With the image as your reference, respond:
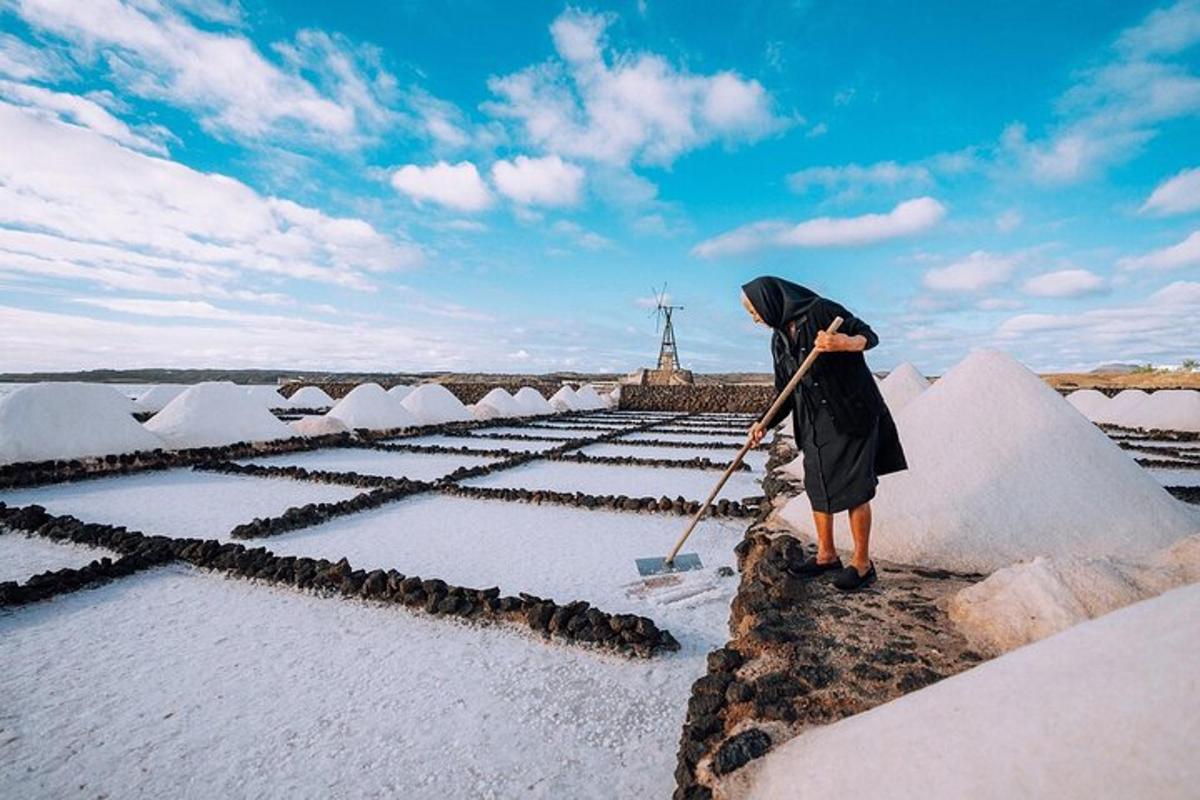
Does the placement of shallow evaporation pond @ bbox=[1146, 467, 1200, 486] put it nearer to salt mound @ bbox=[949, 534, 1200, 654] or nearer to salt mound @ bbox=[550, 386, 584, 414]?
salt mound @ bbox=[949, 534, 1200, 654]

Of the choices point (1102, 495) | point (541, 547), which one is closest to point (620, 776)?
point (541, 547)

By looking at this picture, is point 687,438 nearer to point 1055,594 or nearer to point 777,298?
point 777,298

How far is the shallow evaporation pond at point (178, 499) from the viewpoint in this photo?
254 inches

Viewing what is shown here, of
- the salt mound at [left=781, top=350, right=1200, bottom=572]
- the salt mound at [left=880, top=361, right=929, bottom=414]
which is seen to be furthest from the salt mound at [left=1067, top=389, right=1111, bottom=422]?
the salt mound at [left=781, top=350, right=1200, bottom=572]

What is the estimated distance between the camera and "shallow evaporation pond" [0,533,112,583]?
470cm

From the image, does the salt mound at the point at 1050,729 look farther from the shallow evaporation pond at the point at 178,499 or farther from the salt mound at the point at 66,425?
the salt mound at the point at 66,425

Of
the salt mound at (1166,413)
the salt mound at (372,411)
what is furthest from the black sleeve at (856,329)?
the salt mound at (1166,413)

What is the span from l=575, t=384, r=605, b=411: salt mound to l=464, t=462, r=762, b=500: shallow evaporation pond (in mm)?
17620

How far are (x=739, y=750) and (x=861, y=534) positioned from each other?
5.39ft

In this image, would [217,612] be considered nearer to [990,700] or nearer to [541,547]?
[541,547]

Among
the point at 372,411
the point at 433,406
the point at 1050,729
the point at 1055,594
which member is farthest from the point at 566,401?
the point at 1050,729

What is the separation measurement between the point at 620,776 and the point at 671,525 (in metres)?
4.12

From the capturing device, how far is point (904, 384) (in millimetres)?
11750

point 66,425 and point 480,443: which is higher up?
point 66,425
